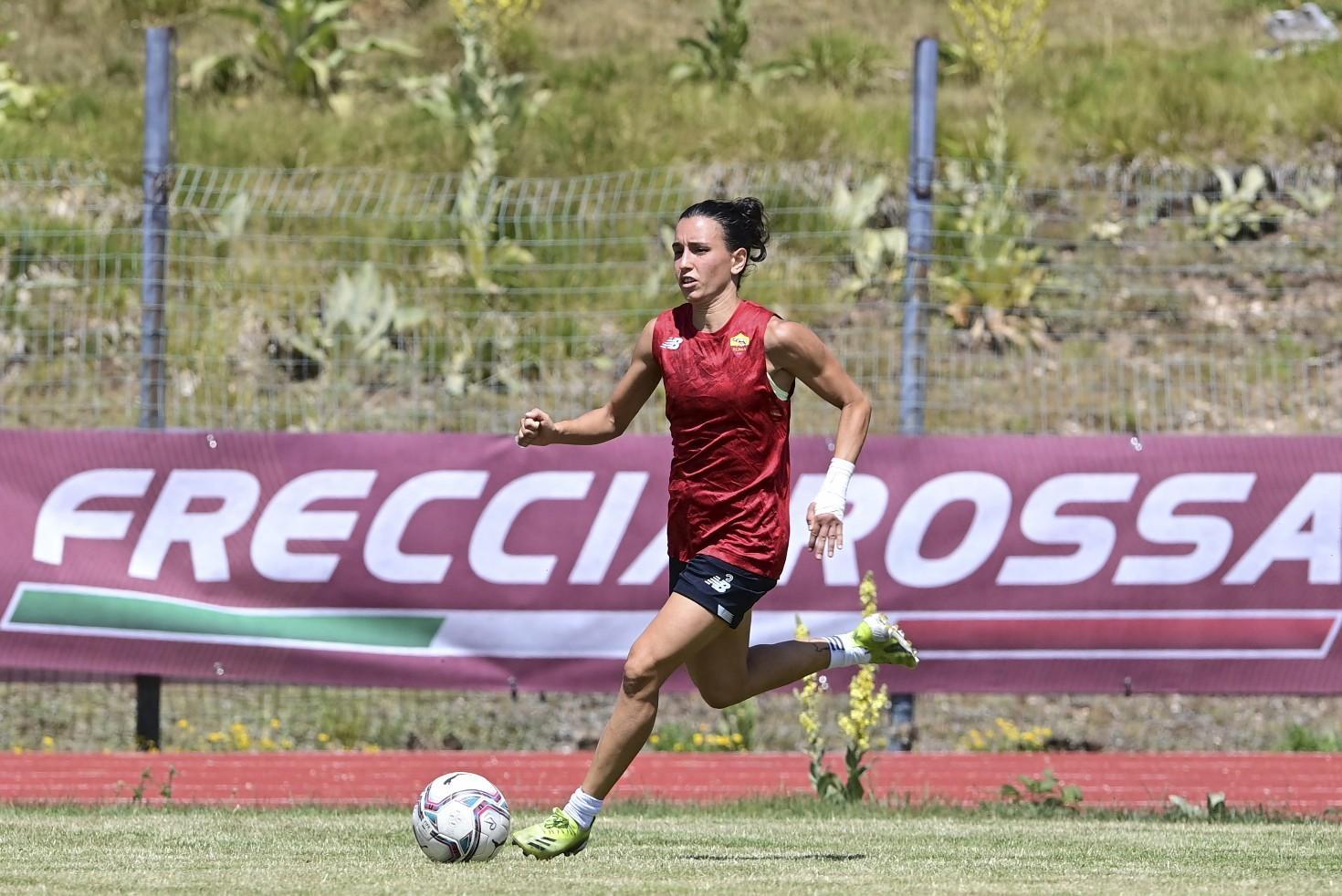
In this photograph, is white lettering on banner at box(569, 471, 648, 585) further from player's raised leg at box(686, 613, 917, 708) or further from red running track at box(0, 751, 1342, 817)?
player's raised leg at box(686, 613, 917, 708)

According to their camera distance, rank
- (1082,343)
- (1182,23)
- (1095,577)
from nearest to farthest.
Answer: (1095,577), (1082,343), (1182,23)

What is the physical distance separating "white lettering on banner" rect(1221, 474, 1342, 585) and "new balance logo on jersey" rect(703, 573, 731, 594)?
4.85 meters

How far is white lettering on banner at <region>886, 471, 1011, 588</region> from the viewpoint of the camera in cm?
1061

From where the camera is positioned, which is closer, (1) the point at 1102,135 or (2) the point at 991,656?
(2) the point at 991,656

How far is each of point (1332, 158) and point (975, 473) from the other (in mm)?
9324

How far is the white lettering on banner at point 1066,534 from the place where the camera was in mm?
10594

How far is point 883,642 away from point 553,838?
158 cm

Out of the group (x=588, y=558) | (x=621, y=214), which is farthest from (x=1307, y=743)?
(x=621, y=214)

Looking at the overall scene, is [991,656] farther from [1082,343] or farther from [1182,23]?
[1182,23]

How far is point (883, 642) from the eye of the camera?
745 centimetres

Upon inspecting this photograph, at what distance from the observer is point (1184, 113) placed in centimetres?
1850

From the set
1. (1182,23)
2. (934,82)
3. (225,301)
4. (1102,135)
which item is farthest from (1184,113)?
(225,301)

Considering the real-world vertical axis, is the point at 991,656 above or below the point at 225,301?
below

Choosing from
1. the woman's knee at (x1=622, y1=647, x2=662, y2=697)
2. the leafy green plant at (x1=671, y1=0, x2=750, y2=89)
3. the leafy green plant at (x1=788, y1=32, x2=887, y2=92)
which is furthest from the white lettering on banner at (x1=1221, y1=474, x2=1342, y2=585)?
the leafy green plant at (x1=788, y1=32, x2=887, y2=92)
